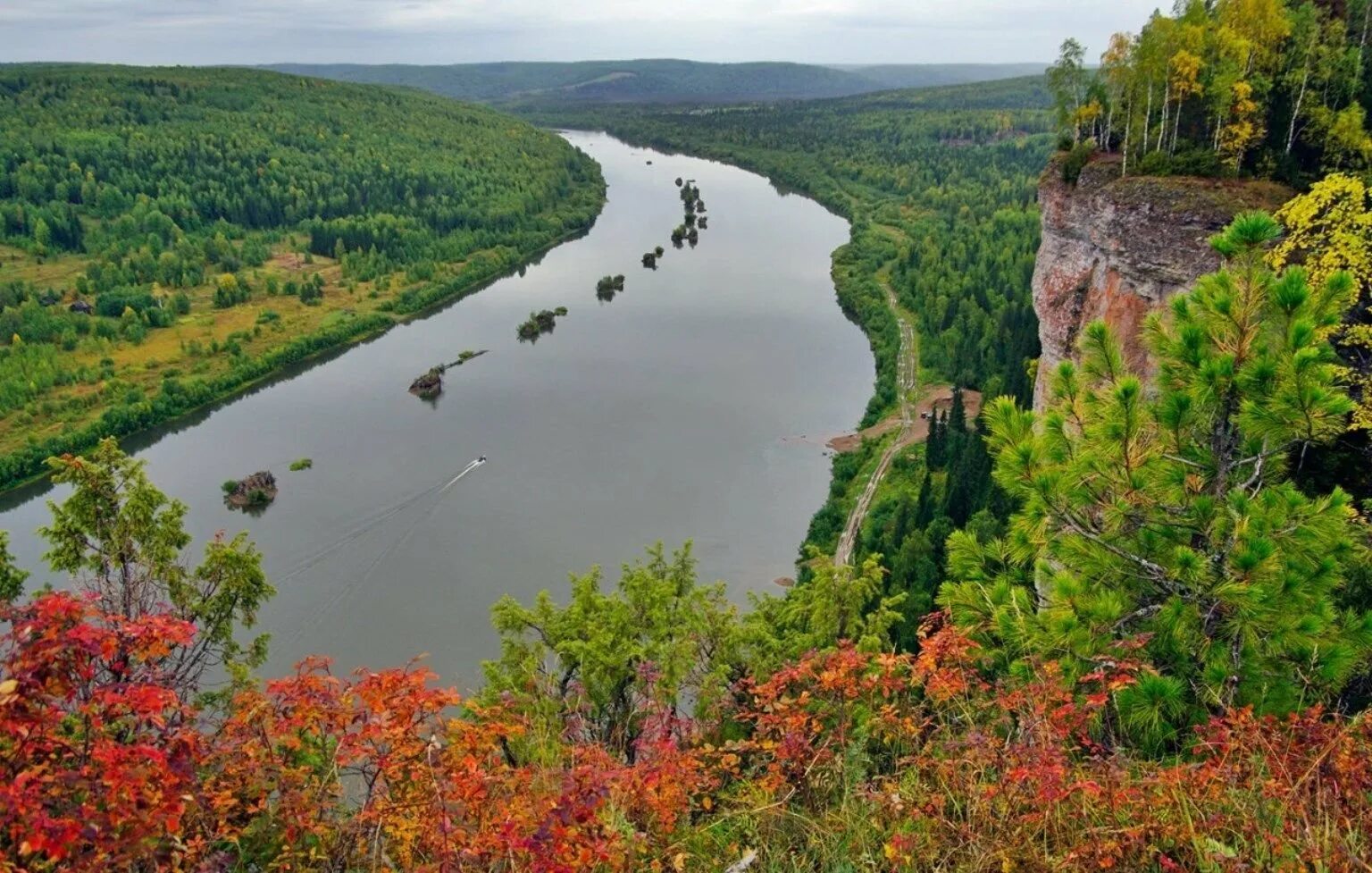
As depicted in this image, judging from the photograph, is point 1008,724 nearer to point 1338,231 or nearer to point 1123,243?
point 1338,231

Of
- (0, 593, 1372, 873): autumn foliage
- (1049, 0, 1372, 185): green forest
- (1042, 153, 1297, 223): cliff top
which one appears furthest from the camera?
(1049, 0, 1372, 185): green forest

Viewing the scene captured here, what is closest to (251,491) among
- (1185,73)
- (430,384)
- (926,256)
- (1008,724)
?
(430,384)

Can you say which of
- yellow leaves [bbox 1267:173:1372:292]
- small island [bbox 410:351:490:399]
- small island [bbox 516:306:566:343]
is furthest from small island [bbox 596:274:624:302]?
yellow leaves [bbox 1267:173:1372:292]

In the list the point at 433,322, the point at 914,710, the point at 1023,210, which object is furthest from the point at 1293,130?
the point at 1023,210

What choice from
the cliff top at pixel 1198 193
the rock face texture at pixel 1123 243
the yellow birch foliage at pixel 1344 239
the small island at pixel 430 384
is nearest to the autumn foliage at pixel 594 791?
the yellow birch foliage at pixel 1344 239

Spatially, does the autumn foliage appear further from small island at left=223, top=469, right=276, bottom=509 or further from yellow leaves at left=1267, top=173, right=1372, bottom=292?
small island at left=223, top=469, right=276, bottom=509
